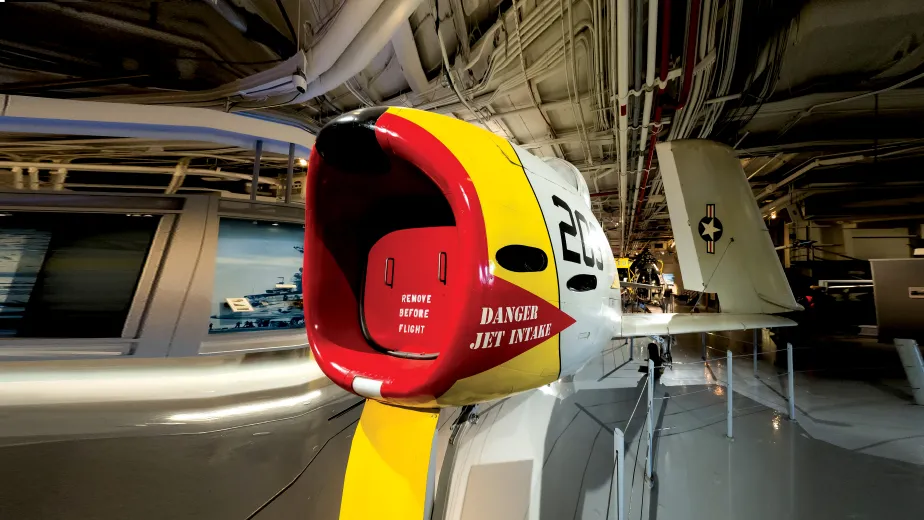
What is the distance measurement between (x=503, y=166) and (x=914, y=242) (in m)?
14.6

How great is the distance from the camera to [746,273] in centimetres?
378

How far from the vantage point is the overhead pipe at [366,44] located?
1.82 m

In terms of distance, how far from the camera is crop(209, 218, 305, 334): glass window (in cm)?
167

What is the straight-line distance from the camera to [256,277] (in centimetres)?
182

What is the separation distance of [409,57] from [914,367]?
6250mm

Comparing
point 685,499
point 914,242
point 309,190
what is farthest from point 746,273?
point 914,242

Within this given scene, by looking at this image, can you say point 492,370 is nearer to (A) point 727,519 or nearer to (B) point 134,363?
(B) point 134,363

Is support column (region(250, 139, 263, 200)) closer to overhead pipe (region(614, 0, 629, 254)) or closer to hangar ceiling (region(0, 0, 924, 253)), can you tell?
hangar ceiling (region(0, 0, 924, 253))

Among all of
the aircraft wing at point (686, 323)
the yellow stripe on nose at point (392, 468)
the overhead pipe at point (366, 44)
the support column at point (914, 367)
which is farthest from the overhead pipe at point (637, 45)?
the support column at point (914, 367)

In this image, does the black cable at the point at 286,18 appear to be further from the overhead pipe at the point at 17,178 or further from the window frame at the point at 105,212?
the overhead pipe at the point at 17,178

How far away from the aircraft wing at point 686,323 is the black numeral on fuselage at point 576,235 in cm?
137

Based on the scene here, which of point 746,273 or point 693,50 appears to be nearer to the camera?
point 693,50

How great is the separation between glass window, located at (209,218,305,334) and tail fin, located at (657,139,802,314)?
4328 mm

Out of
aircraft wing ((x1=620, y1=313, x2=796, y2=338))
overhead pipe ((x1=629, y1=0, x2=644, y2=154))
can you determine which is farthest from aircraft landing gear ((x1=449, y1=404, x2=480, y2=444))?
overhead pipe ((x1=629, y1=0, x2=644, y2=154))
